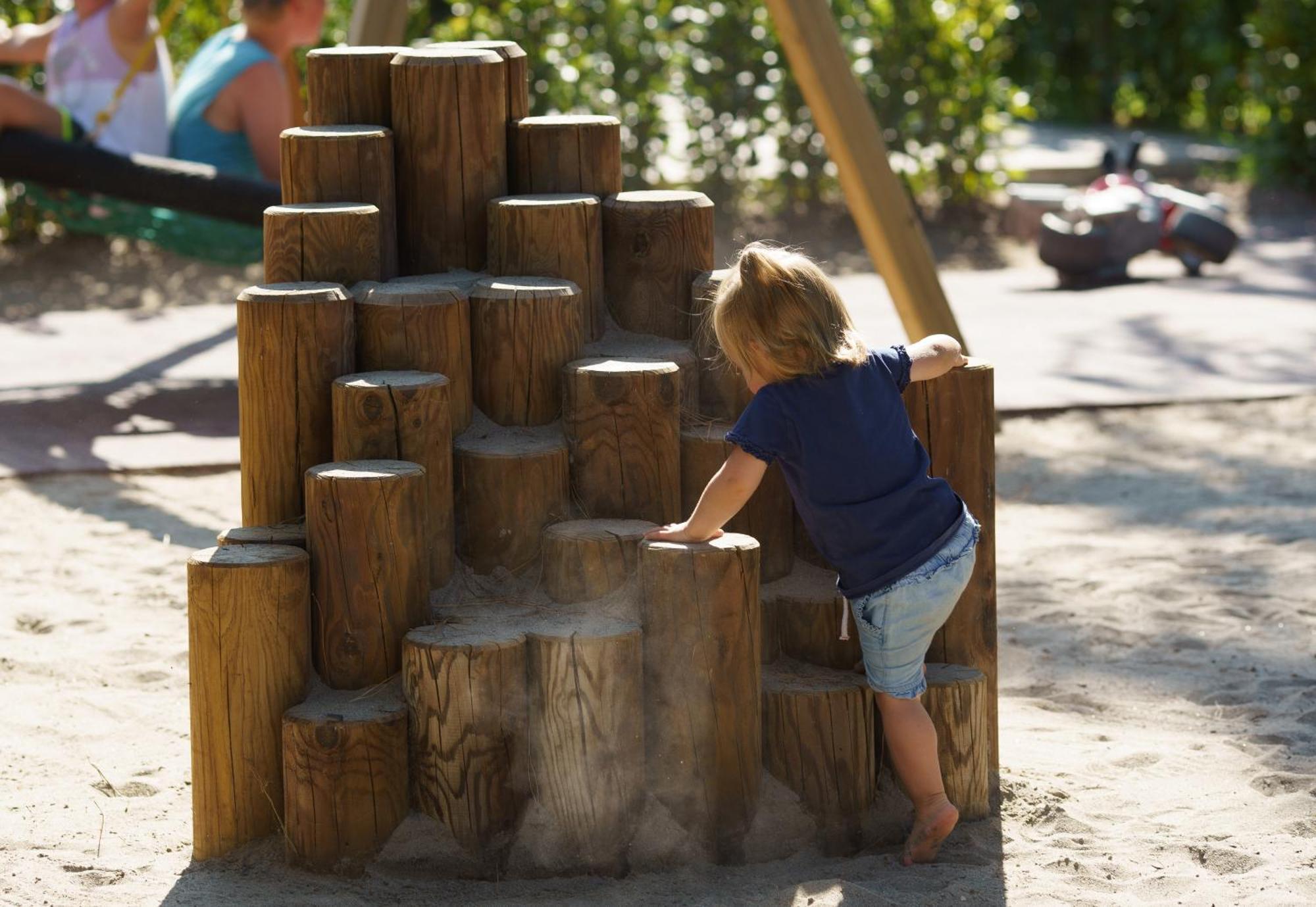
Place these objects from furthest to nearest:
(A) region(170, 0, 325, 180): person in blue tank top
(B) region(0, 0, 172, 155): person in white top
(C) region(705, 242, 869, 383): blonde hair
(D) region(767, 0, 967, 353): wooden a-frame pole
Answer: (B) region(0, 0, 172, 155): person in white top
(A) region(170, 0, 325, 180): person in blue tank top
(D) region(767, 0, 967, 353): wooden a-frame pole
(C) region(705, 242, 869, 383): blonde hair

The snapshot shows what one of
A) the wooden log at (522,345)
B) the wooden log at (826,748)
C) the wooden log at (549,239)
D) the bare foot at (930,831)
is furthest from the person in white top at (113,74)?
the bare foot at (930,831)

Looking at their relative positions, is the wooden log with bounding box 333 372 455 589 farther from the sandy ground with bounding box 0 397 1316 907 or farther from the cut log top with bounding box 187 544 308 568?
the sandy ground with bounding box 0 397 1316 907

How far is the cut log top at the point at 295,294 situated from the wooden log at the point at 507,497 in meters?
0.35

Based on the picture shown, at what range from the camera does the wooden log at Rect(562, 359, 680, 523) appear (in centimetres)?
293

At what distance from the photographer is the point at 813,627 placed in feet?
9.77

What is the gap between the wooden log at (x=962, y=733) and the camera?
294cm

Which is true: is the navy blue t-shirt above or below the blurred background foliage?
below

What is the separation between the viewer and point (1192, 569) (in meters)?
4.38

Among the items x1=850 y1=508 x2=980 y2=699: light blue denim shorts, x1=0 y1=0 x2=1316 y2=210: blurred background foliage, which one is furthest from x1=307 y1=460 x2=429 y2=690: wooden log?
x1=0 y1=0 x2=1316 y2=210: blurred background foliage

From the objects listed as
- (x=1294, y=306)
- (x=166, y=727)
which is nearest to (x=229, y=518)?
(x=166, y=727)

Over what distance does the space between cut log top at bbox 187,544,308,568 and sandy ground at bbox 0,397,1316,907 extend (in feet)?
1.66

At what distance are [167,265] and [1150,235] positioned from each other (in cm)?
503

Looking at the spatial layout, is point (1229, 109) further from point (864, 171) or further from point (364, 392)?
point (364, 392)

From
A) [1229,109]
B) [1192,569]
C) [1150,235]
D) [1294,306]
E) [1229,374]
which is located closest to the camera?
[1192,569]
